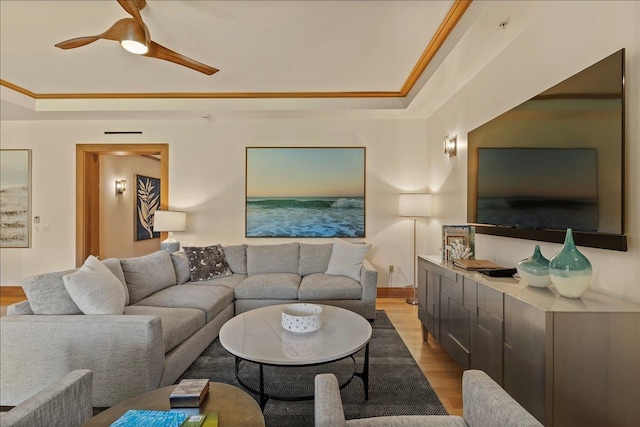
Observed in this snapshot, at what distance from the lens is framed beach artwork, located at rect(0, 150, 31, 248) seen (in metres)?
4.22

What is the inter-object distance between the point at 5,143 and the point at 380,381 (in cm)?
570

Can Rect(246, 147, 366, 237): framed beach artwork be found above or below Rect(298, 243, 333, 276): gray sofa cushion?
above

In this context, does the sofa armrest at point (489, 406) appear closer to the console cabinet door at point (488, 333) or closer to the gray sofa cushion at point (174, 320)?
the console cabinet door at point (488, 333)

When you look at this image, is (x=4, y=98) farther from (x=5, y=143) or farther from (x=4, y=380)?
(x=4, y=380)

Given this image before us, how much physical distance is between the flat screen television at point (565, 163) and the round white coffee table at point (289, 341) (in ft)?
4.22

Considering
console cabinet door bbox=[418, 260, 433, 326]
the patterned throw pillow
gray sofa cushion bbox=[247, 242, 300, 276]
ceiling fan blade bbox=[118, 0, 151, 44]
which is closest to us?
ceiling fan blade bbox=[118, 0, 151, 44]

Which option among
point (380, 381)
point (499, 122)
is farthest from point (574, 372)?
point (499, 122)

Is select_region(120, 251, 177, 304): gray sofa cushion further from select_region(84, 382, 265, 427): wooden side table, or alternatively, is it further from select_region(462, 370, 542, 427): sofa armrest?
select_region(462, 370, 542, 427): sofa armrest

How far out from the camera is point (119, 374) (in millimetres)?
1721

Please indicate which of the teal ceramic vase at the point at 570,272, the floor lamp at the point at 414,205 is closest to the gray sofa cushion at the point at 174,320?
the teal ceramic vase at the point at 570,272

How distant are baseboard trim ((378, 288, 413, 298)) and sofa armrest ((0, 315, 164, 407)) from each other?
3.07 m

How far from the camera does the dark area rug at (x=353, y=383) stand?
179cm

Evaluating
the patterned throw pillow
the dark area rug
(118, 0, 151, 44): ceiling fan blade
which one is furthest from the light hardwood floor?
(118, 0, 151, 44): ceiling fan blade

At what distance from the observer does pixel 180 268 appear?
3318mm
